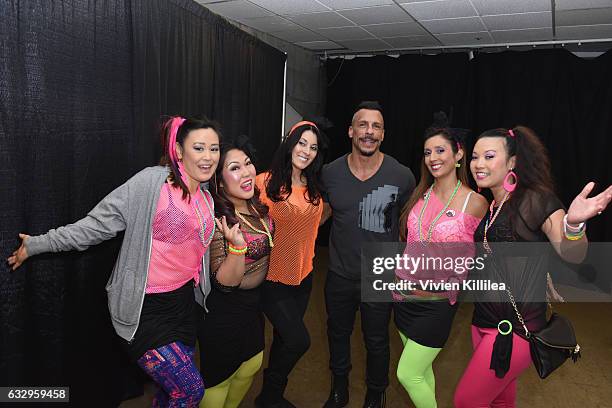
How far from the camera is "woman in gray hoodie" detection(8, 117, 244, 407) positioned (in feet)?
5.58

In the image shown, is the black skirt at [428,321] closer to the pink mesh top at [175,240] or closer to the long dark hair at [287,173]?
the long dark hair at [287,173]

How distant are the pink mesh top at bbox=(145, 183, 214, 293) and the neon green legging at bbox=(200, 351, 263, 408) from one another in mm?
538

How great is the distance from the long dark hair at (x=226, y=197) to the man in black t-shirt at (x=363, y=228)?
494mm

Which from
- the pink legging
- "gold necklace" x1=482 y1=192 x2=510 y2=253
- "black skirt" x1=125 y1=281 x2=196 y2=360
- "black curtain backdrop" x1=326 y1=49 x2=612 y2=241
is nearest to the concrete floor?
the pink legging

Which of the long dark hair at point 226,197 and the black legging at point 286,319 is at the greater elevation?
the long dark hair at point 226,197

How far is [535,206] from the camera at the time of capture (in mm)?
1727

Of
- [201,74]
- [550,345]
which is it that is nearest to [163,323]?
[550,345]

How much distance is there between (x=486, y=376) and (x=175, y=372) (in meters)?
1.18

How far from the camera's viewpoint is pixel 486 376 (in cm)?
181

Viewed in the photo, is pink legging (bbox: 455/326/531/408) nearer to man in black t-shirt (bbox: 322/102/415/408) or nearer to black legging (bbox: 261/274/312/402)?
man in black t-shirt (bbox: 322/102/415/408)

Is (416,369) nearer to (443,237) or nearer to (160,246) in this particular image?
(443,237)

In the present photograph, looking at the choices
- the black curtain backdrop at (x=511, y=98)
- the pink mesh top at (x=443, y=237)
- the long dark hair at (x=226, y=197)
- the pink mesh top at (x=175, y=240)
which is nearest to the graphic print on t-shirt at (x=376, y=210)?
the pink mesh top at (x=443, y=237)

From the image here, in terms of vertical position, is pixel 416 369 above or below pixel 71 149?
below

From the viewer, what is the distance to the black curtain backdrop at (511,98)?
5.46 m
